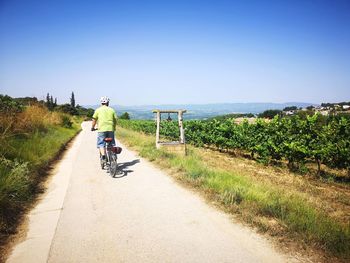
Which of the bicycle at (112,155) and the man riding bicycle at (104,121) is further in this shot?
the man riding bicycle at (104,121)

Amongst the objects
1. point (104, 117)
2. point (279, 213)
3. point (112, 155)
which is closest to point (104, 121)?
point (104, 117)

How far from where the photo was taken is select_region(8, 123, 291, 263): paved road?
135 inches

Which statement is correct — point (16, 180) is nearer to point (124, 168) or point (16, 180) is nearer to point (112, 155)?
point (112, 155)

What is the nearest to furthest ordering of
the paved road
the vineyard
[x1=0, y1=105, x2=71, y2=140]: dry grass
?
the paved road → [x1=0, y1=105, x2=71, y2=140]: dry grass → the vineyard

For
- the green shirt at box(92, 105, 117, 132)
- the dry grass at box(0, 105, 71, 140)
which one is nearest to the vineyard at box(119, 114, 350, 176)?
the green shirt at box(92, 105, 117, 132)

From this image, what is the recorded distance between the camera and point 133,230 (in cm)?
413

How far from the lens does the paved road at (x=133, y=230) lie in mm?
3418

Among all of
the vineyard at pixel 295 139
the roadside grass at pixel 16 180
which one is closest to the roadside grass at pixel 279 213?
the roadside grass at pixel 16 180

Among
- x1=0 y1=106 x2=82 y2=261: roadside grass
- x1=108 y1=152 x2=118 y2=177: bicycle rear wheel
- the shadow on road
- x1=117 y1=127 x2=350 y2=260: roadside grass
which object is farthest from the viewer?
the shadow on road

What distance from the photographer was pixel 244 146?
50.6 ft

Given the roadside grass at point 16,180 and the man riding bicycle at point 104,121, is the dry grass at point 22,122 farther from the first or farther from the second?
the man riding bicycle at point 104,121

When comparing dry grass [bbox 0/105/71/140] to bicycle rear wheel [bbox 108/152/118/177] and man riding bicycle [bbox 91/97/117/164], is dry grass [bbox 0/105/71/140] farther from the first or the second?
bicycle rear wheel [bbox 108/152/118/177]

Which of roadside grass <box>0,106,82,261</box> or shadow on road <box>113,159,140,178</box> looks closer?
roadside grass <box>0,106,82,261</box>

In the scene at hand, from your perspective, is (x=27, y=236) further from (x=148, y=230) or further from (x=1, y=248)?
(x=148, y=230)
